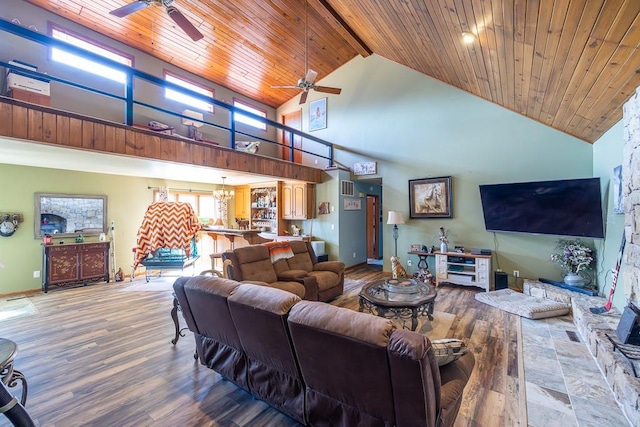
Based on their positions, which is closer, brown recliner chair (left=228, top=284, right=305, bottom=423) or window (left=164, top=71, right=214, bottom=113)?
brown recliner chair (left=228, top=284, right=305, bottom=423)

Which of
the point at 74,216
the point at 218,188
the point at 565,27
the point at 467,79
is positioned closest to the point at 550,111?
the point at 467,79

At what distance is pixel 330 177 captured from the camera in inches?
272

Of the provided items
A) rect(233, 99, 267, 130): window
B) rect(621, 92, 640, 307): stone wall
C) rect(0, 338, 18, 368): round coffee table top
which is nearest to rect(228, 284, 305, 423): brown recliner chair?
rect(0, 338, 18, 368): round coffee table top

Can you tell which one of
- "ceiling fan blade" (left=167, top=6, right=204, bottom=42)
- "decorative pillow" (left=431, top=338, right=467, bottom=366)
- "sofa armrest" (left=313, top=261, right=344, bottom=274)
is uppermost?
"ceiling fan blade" (left=167, top=6, right=204, bottom=42)

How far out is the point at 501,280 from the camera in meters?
5.00

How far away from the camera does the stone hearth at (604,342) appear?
195 cm

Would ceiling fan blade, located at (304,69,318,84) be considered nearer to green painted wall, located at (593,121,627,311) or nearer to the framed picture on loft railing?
the framed picture on loft railing

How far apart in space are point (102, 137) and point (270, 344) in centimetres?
303

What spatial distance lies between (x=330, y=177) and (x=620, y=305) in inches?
210

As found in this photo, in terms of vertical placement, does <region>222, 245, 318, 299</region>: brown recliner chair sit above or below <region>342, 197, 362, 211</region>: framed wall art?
below

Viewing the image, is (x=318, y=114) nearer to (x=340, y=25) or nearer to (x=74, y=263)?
(x=340, y=25)

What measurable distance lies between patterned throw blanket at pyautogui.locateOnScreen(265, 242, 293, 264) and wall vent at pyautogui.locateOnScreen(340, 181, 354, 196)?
276cm

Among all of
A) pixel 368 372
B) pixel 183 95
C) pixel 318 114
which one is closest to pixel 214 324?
pixel 368 372

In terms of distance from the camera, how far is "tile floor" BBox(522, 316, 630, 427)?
199cm
